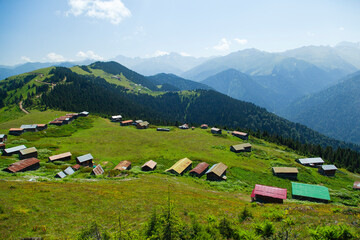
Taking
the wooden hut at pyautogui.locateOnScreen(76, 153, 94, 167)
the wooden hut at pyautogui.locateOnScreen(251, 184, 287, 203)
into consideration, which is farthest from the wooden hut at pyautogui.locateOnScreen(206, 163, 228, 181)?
the wooden hut at pyautogui.locateOnScreen(76, 153, 94, 167)

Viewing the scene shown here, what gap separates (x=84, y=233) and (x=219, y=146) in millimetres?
89023

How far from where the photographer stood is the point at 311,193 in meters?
45.3

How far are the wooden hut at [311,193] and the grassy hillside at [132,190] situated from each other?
2.99 m

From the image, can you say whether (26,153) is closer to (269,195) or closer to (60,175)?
(60,175)

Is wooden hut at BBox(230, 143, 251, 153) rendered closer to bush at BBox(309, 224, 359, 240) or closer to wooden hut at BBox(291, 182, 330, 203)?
wooden hut at BBox(291, 182, 330, 203)

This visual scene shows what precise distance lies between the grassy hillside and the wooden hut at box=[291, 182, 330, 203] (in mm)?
2986

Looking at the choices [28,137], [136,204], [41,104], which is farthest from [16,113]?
[136,204]

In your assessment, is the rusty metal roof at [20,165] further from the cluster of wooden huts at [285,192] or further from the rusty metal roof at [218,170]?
the cluster of wooden huts at [285,192]

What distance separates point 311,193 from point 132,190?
4513 centimetres

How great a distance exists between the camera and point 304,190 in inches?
1831

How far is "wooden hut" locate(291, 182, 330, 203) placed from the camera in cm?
4381

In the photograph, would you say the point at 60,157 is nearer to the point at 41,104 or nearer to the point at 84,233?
the point at 84,233

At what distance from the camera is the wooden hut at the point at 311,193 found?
1725 inches

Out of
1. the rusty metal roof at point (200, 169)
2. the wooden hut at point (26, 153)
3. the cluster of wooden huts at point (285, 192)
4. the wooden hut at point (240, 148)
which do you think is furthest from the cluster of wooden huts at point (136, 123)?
the cluster of wooden huts at point (285, 192)
